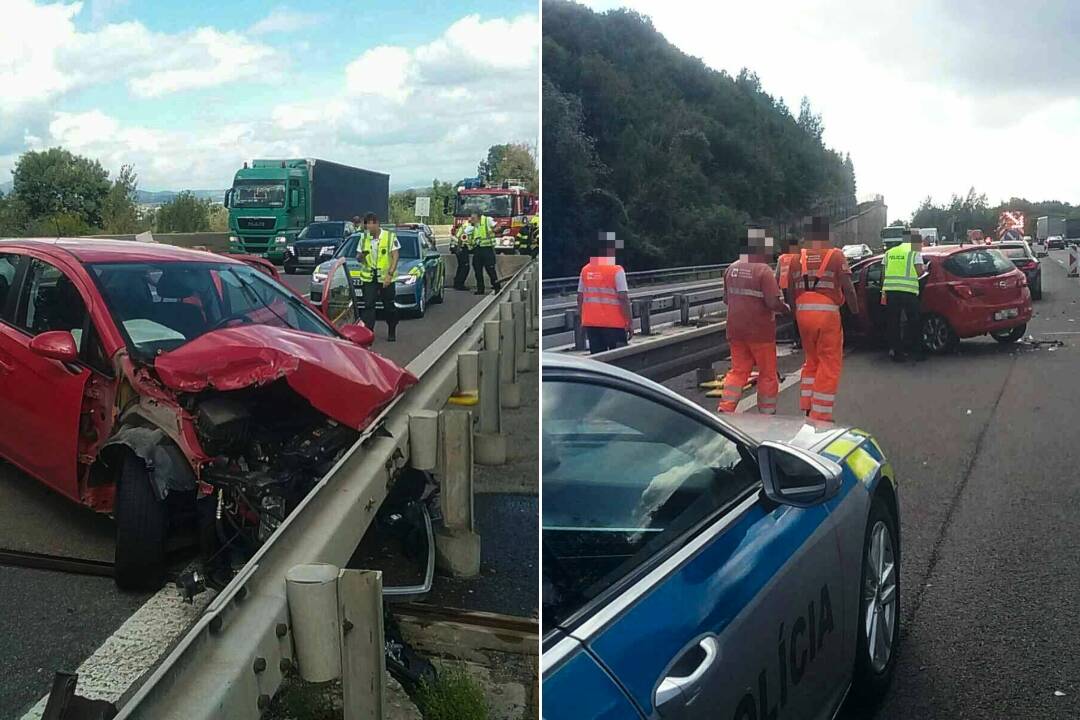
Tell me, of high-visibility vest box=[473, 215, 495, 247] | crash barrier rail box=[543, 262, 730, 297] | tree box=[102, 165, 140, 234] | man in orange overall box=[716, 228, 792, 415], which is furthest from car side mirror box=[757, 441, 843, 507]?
tree box=[102, 165, 140, 234]

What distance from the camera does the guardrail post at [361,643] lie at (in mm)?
1482

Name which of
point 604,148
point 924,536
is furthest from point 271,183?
point 924,536

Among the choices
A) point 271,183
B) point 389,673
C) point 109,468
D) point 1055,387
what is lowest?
point 389,673

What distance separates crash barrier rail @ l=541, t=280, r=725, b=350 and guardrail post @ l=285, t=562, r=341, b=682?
1.66 feet

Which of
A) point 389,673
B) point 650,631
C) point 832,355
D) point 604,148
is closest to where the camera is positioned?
point 650,631

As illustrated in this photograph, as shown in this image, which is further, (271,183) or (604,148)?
(271,183)

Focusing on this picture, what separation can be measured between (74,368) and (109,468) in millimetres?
166

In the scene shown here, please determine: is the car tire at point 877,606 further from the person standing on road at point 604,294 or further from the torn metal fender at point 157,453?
the torn metal fender at point 157,453

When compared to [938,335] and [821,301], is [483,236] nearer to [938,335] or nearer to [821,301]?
[821,301]

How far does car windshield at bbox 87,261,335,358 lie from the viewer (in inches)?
61.4

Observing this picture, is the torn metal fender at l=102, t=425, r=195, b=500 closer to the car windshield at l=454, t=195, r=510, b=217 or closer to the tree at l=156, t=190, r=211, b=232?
the tree at l=156, t=190, r=211, b=232

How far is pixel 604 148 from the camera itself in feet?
4.39

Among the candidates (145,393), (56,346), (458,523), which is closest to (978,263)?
(458,523)

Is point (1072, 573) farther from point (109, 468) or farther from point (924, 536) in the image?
point (109, 468)
